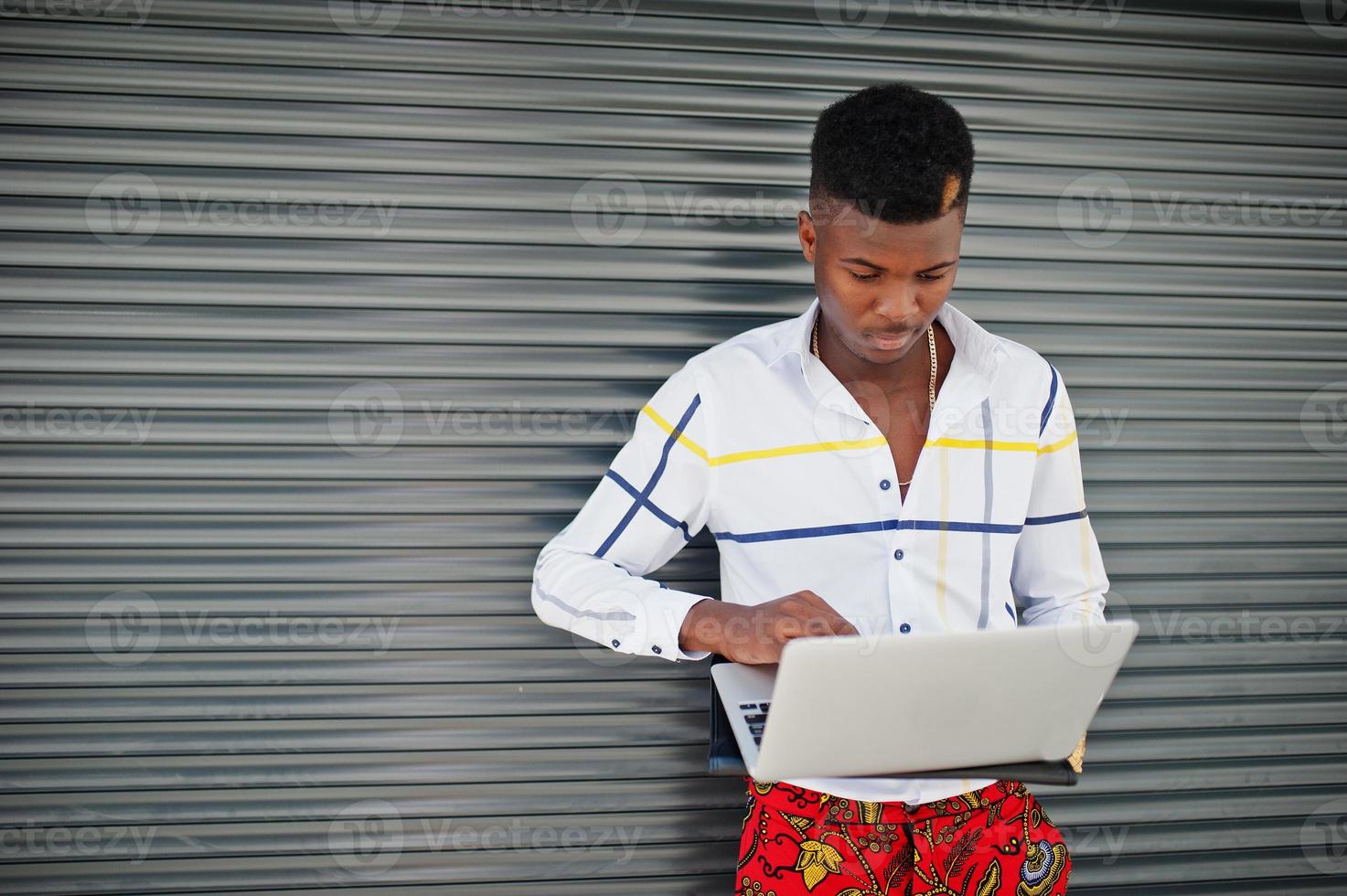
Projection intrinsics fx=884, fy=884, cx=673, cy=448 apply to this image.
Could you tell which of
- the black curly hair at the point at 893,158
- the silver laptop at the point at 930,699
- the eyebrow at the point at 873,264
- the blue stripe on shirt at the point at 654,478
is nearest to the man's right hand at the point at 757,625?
the silver laptop at the point at 930,699

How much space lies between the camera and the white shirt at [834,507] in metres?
1.99

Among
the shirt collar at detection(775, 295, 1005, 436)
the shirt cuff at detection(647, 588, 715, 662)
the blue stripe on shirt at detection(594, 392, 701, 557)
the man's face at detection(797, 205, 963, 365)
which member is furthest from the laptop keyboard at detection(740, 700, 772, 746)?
the man's face at detection(797, 205, 963, 365)

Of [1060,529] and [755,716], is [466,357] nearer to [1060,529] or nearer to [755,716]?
[755,716]

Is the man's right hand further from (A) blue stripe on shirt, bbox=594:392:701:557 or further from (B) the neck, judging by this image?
(B) the neck

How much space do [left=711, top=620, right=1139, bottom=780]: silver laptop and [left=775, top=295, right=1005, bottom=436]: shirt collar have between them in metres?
0.67

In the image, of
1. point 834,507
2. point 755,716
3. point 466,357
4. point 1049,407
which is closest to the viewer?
point 755,716

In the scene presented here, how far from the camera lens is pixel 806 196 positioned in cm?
263

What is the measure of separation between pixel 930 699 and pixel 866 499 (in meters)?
0.56

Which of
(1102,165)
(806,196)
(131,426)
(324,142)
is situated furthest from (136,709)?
Answer: (1102,165)

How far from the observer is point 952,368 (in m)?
2.11

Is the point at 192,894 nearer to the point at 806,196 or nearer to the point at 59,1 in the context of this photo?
the point at 59,1

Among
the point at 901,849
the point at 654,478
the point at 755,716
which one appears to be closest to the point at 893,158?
the point at 654,478

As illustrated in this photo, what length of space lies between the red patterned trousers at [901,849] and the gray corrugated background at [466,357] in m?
0.75

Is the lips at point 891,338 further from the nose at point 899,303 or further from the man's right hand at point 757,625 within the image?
the man's right hand at point 757,625
